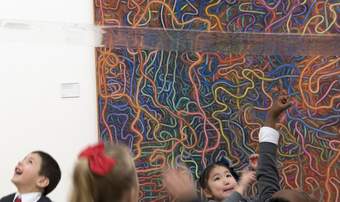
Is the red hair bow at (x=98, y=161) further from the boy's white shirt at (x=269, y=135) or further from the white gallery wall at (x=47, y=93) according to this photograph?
the white gallery wall at (x=47, y=93)

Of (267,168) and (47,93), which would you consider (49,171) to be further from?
(267,168)

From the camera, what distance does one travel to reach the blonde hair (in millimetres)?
1124

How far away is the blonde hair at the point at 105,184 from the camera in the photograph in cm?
112

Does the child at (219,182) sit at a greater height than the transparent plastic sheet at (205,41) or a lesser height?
lesser

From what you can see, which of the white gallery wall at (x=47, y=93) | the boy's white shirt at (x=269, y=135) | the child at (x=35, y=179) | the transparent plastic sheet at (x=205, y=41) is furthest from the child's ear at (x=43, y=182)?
the boy's white shirt at (x=269, y=135)

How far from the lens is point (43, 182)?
2.05 meters

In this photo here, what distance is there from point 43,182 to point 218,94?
3.41 feet

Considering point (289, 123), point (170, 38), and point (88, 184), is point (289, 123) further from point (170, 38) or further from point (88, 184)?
point (88, 184)

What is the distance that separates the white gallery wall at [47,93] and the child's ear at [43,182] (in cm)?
57

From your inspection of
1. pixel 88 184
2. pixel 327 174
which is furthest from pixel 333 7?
pixel 88 184

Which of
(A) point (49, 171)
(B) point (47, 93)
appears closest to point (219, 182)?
(A) point (49, 171)

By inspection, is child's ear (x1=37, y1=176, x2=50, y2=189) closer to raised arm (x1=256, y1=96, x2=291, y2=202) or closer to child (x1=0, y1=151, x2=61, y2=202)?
child (x1=0, y1=151, x2=61, y2=202)

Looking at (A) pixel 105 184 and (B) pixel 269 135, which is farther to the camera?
(B) pixel 269 135

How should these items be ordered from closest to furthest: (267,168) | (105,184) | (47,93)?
(105,184) < (267,168) < (47,93)
